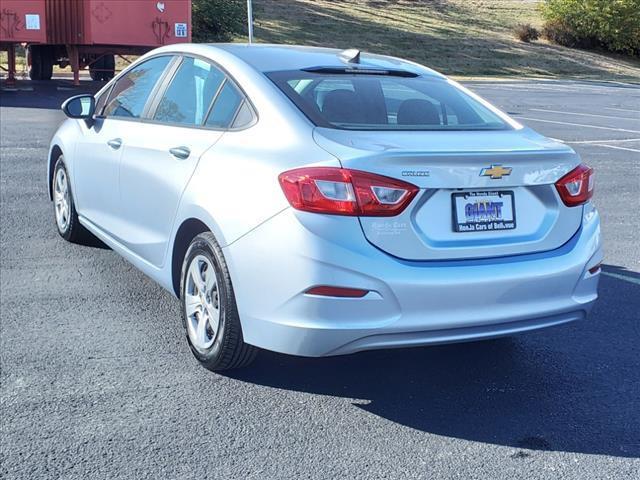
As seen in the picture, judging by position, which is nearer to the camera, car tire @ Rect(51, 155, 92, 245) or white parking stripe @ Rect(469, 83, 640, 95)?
car tire @ Rect(51, 155, 92, 245)

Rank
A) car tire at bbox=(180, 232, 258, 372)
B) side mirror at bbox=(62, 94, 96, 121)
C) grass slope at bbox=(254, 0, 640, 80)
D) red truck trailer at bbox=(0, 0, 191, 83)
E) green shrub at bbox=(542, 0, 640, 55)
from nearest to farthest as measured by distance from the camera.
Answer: car tire at bbox=(180, 232, 258, 372), side mirror at bbox=(62, 94, 96, 121), red truck trailer at bbox=(0, 0, 191, 83), grass slope at bbox=(254, 0, 640, 80), green shrub at bbox=(542, 0, 640, 55)

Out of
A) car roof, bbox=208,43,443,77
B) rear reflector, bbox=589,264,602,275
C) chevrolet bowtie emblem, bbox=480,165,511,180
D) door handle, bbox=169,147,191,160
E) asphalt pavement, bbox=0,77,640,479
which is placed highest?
car roof, bbox=208,43,443,77

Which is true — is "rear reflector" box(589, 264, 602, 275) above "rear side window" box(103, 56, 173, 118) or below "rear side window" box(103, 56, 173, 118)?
below

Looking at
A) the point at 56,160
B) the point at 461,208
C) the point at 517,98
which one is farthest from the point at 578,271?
the point at 517,98

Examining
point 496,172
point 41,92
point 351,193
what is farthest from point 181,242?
point 41,92

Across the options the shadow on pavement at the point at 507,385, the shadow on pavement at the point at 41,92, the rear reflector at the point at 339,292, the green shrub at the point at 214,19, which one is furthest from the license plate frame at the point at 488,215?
the green shrub at the point at 214,19

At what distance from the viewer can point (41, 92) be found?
803 inches

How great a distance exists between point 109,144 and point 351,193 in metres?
2.34

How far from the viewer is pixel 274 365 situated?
443cm

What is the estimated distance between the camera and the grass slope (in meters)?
40.0

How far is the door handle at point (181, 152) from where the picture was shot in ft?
14.4

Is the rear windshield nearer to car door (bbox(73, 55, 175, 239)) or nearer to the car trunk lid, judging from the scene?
the car trunk lid

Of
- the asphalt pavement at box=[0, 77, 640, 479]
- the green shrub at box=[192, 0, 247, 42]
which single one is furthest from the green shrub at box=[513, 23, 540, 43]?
the asphalt pavement at box=[0, 77, 640, 479]

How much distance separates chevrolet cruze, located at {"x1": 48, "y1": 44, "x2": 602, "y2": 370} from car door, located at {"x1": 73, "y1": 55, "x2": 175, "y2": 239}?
0.43 metres
